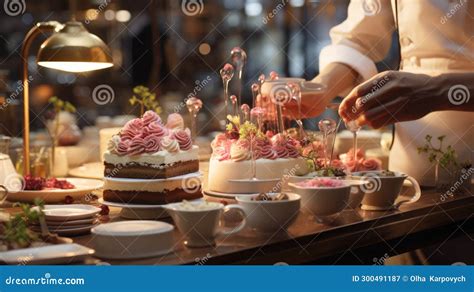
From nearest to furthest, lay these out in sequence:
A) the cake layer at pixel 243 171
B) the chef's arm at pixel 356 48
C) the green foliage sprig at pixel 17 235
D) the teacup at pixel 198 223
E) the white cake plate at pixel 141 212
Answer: the green foliage sprig at pixel 17 235
the teacup at pixel 198 223
the white cake plate at pixel 141 212
the cake layer at pixel 243 171
the chef's arm at pixel 356 48

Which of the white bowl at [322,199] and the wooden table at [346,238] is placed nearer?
the wooden table at [346,238]

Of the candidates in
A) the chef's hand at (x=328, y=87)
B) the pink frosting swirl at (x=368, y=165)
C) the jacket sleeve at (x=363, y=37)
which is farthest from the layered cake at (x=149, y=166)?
the jacket sleeve at (x=363, y=37)

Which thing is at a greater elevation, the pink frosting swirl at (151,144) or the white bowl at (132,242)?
the pink frosting swirl at (151,144)

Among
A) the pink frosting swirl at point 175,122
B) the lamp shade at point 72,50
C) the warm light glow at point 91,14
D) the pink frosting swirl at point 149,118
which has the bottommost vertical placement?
the pink frosting swirl at point 175,122

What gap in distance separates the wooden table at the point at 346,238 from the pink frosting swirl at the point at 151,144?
249 millimetres

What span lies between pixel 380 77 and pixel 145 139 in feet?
2.89

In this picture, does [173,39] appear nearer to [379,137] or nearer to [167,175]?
[379,137]

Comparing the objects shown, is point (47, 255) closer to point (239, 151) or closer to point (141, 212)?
point (141, 212)

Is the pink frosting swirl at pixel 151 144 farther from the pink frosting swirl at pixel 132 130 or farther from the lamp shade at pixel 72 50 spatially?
the lamp shade at pixel 72 50

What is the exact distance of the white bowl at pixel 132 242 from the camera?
76.2 inches

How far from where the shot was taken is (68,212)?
2.34 metres

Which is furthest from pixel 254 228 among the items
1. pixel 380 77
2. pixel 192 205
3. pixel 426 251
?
pixel 426 251

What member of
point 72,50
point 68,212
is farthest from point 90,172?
point 68,212

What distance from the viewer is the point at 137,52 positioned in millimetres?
7773
